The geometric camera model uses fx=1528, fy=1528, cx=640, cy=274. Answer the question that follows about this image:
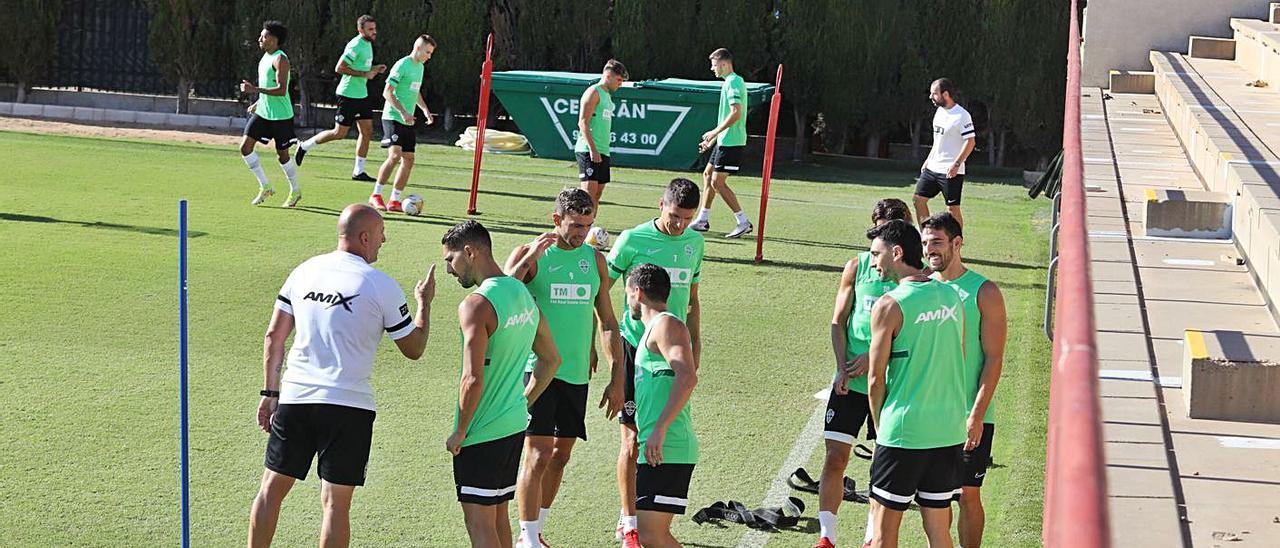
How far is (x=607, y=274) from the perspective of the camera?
294 inches

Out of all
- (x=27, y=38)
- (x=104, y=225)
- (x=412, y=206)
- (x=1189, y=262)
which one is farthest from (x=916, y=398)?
(x=27, y=38)

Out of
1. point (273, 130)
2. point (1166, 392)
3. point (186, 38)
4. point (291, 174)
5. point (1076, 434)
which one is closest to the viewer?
point (1076, 434)

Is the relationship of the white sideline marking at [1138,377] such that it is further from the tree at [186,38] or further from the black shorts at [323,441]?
the tree at [186,38]

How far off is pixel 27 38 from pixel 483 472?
79.2 ft

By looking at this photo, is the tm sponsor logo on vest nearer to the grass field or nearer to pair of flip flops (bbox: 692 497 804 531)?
the grass field

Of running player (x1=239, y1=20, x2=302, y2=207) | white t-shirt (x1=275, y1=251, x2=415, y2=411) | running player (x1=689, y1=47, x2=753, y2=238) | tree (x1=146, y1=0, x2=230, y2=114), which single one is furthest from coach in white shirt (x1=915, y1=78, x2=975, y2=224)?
tree (x1=146, y1=0, x2=230, y2=114)

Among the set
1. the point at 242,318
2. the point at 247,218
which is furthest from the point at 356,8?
the point at 242,318

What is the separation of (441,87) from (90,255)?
14.0m

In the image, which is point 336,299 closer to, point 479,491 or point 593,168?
point 479,491

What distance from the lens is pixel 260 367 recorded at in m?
10.0

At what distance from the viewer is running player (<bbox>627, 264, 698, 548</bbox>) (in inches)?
255

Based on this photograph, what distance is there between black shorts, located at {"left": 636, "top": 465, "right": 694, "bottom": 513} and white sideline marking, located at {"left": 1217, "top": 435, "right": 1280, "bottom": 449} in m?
2.32

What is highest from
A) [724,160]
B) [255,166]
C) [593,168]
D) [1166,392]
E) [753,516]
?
[724,160]

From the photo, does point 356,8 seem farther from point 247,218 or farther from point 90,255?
point 90,255
